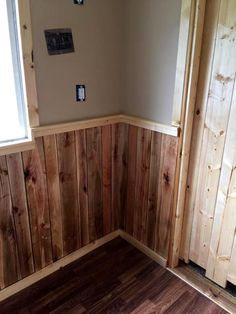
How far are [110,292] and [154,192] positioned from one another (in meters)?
0.76

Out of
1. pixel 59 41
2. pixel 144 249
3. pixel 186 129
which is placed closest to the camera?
pixel 59 41

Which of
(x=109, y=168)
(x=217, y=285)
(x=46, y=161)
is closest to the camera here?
(x=46, y=161)

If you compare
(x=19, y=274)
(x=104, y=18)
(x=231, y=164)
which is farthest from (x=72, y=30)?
(x=19, y=274)

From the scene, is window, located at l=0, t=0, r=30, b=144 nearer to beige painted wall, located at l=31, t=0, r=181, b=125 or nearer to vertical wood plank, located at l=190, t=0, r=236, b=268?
beige painted wall, located at l=31, t=0, r=181, b=125

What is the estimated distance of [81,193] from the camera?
1999 mm

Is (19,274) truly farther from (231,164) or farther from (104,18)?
(104,18)

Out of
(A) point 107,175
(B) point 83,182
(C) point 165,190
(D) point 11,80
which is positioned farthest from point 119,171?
(D) point 11,80

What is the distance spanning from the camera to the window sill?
4.96ft

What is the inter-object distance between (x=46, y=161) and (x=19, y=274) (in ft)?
2.62

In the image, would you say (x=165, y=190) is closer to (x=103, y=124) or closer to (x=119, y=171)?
(x=119, y=171)

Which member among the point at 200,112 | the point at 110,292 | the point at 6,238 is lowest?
the point at 110,292

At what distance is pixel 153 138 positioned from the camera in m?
1.88

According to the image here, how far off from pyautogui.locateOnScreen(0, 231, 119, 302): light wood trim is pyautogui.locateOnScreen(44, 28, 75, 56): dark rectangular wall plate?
58.4 inches

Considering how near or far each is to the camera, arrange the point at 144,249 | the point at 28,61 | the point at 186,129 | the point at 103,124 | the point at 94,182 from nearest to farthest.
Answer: the point at 28,61, the point at 186,129, the point at 103,124, the point at 94,182, the point at 144,249
